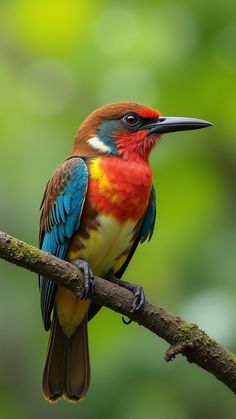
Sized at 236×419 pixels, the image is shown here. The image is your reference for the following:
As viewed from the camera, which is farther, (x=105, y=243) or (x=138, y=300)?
(x=105, y=243)

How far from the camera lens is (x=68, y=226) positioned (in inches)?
169

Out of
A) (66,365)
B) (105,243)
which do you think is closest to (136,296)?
(105,243)

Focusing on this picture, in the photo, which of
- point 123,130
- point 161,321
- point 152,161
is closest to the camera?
point 161,321

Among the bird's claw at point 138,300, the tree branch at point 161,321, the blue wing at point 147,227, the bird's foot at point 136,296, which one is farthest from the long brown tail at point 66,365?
the tree branch at point 161,321

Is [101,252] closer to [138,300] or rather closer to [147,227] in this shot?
[147,227]

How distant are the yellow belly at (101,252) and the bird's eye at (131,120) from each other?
56 cm

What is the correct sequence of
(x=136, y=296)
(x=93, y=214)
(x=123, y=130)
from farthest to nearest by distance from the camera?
(x=123, y=130)
(x=93, y=214)
(x=136, y=296)

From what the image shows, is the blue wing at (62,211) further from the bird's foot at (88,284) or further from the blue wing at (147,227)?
the bird's foot at (88,284)

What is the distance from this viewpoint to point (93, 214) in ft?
14.1

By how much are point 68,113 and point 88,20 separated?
1.52 ft

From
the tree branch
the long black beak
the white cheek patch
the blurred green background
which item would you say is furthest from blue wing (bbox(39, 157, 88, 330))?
the tree branch

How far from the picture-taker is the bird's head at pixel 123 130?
15.1 feet

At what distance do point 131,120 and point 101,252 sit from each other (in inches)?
28.1

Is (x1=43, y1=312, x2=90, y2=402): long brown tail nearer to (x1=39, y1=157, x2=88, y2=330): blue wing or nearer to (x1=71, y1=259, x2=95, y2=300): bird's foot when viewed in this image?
(x1=39, y1=157, x2=88, y2=330): blue wing
